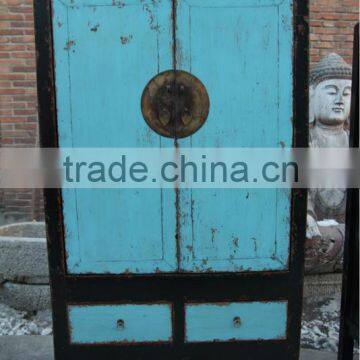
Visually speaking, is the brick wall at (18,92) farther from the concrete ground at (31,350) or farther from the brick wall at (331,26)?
the brick wall at (331,26)

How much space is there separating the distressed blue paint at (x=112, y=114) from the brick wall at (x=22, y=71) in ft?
7.59

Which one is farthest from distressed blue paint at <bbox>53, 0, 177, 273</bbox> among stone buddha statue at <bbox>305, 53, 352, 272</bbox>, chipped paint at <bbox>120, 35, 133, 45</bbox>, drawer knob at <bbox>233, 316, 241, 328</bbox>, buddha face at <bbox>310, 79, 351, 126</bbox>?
buddha face at <bbox>310, 79, 351, 126</bbox>

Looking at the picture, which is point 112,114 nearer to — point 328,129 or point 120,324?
point 120,324

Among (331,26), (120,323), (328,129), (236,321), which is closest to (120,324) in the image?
(120,323)

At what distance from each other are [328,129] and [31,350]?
2435 millimetres

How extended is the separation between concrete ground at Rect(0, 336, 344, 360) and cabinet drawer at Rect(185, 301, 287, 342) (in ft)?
1.88

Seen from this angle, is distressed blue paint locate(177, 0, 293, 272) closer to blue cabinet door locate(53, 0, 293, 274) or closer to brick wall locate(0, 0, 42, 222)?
blue cabinet door locate(53, 0, 293, 274)

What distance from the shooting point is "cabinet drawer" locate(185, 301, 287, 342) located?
199cm

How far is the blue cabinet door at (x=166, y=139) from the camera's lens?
70.1 inches

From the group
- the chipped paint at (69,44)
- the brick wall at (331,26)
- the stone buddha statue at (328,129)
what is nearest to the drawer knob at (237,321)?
the stone buddha statue at (328,129)

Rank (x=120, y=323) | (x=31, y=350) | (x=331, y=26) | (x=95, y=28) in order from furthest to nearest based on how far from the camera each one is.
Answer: (x=331, y=26)
(x=31, y=350)
(x=120, y=323)
(x=95, y=28)

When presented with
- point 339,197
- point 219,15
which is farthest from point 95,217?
point 339,197

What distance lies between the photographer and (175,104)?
1.83 m

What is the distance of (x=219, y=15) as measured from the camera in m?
1.79
